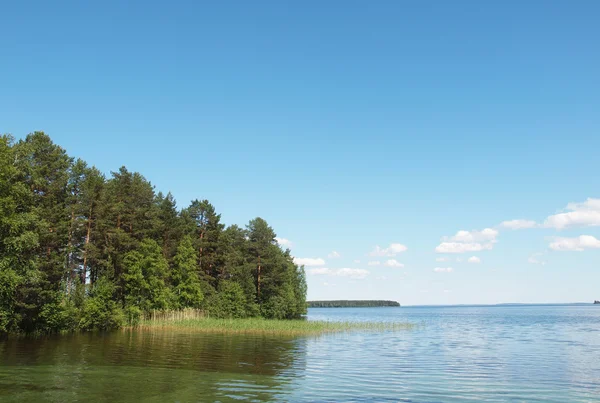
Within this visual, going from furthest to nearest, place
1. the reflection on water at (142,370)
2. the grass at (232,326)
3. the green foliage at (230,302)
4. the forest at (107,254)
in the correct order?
1. the green foliage at (230,302)
2. the grass at (232,326)
3. the forest at (107,254)
4. the reflection on water at (142,370)

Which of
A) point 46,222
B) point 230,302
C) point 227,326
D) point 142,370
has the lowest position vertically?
point 227,326

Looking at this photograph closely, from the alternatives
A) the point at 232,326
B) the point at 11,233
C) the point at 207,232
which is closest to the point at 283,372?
the point at 11,233

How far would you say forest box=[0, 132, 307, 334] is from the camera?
38219 millimetres

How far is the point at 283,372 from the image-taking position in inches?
1040

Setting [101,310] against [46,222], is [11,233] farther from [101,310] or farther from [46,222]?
[101,310]

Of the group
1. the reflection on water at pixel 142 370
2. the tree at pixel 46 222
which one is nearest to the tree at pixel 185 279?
the tree at pixel 46 222

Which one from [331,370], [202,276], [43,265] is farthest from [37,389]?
[202,276]

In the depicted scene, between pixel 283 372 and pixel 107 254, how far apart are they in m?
39.3

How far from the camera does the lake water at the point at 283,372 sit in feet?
65.2

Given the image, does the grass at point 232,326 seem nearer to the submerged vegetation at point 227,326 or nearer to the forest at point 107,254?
the submerged vegetation at point 227,326

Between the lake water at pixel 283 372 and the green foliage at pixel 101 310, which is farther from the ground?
the green foliage at pixel 101 310

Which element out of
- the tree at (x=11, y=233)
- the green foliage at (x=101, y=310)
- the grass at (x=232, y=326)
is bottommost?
the grass at (x=232, y=326)

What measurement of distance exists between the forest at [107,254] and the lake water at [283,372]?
239 inches

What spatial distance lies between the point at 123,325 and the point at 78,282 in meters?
8.97
